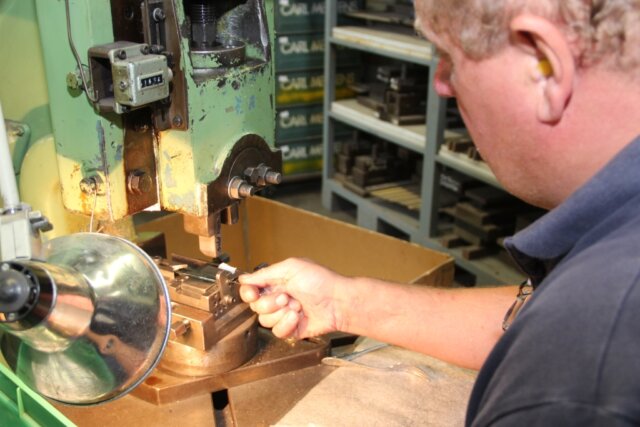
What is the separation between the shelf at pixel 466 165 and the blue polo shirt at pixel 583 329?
1821 mm

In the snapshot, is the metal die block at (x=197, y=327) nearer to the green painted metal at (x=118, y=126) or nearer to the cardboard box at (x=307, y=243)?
the green painted metal at (x=118, y=126)

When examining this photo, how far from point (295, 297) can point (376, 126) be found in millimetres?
2083

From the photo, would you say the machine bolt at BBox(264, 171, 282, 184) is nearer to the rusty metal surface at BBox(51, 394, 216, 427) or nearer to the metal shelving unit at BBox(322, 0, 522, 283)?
the rusty metal surface at BBox(51, 394, 216, 427)

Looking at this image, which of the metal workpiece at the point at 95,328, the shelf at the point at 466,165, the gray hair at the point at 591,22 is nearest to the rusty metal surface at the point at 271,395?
the metal workpiece at the point at 95,328

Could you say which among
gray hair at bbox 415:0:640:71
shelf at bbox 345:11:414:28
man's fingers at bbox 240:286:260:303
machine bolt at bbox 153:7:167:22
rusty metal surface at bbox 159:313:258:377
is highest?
gray hair at bbox 415:0:640:71

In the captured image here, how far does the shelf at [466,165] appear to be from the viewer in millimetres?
2514

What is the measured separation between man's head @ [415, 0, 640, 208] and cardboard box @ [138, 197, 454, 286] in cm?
95

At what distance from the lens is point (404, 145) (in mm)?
2977

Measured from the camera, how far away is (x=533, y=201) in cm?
78

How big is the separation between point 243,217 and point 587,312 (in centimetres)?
164

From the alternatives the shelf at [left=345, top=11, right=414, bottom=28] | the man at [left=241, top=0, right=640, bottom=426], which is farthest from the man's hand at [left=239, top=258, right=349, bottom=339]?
the shelf at [left=345, top=11, right=414, bottom=28]

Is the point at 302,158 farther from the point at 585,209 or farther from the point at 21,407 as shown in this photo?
the point at 585,209

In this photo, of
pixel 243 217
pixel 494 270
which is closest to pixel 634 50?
pixel 243 217

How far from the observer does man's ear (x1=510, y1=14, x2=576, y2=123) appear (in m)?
0.63
